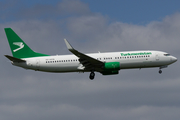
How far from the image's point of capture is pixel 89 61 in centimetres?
6188

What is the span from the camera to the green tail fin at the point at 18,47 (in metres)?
64.6

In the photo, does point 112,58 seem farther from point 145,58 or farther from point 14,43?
point 14,43

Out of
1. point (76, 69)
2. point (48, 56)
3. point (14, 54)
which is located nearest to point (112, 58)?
point (76, 69)

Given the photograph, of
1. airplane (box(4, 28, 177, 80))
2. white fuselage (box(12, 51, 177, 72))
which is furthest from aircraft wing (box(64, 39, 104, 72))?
white fuselage (box(12, 51, 177, 72))

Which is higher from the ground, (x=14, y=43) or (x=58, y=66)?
(x=14, y=43)

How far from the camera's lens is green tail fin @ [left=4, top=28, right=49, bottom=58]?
6456cm

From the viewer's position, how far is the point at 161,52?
65562 mm

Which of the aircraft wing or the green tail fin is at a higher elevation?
the green tail fin

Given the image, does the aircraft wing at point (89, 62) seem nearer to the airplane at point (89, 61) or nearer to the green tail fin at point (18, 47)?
the airplane at point (89, 61)

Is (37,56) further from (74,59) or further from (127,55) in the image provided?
(127,55)

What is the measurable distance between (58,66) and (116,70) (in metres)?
10.6

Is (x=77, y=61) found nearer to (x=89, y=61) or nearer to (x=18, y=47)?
(x=89, y=61)

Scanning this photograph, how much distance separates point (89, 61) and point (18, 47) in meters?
14.1

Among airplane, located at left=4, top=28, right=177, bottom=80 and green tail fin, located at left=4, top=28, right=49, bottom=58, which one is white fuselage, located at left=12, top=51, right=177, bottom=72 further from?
green tail fin, located at left=4, top=28, right=49, bottom=58
